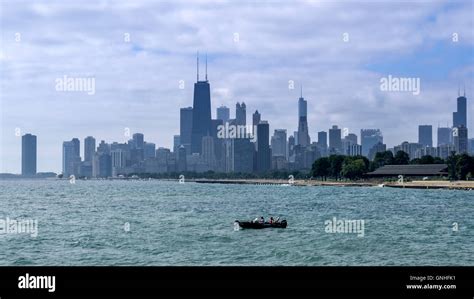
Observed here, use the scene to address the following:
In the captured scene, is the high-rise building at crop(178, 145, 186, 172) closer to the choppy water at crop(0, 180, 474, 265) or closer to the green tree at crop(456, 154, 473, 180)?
the green tree at crop(456, 154, 473, 180)

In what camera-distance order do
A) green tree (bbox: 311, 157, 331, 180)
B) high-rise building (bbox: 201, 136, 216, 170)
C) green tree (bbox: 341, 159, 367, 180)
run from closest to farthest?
green tree (bbox: 341, 159, 367, 180) → green tree (bbox: 311, 157, 331, 180) → high-rise building (bbox: 201, 136, 216, 170)

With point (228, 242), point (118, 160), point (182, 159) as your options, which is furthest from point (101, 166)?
point (228, 242)

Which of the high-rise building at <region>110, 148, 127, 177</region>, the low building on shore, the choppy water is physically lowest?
the choppy water

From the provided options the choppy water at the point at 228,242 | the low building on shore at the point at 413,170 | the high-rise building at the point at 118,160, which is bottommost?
the choppy water at the point at 228,242

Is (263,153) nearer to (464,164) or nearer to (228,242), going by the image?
(464,164)

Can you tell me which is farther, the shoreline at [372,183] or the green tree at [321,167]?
the green tree at [321,167]

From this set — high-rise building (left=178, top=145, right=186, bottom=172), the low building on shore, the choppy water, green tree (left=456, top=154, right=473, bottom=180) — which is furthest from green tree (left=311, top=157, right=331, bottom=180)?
the choppy water

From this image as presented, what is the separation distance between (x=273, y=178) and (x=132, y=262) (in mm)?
123901

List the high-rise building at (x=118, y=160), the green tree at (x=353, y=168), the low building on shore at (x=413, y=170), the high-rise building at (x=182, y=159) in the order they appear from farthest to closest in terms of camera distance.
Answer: the high-rise building at (x=182, y=159) → the green tree at (x=353, y=168) → the low building on shore at (x=413, y=170) → the high-rise building at (x=118, y=160)

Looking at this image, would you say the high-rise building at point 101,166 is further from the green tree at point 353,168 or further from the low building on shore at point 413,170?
the low building on shore at point 413,170

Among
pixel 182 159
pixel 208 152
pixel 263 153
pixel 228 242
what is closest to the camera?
pixel 228 242

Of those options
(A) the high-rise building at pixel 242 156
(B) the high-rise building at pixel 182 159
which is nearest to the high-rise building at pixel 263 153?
(A) the high-rise building at pixel 242 156
